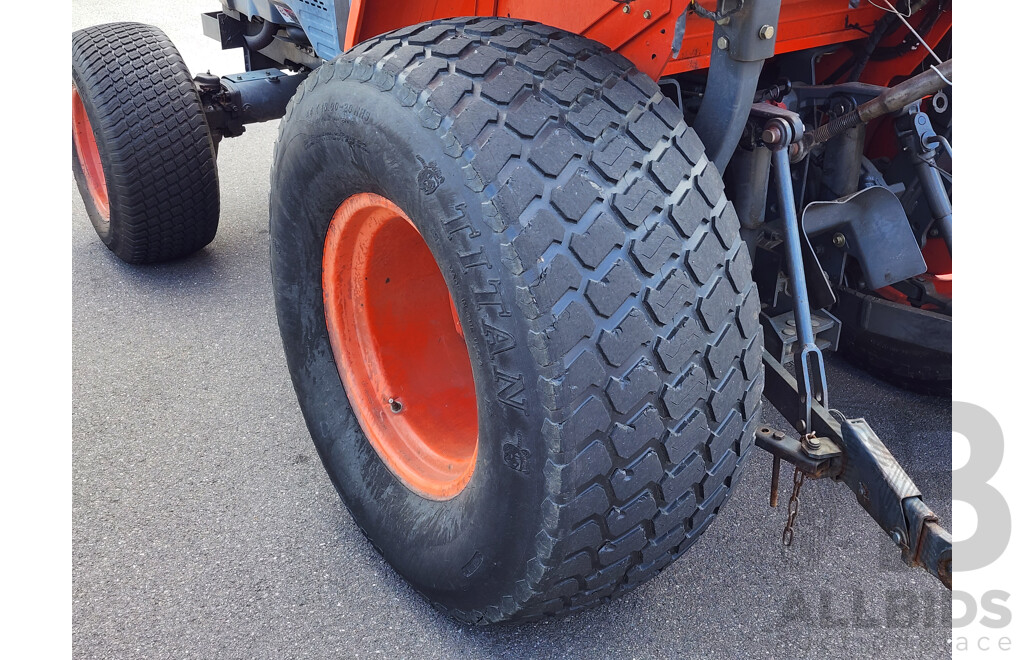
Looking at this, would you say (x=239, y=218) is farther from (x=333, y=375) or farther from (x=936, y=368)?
(x=936, y=368)

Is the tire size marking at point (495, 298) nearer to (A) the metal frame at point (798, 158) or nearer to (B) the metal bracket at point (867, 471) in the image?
(A) the metal frame at point (798, 158)

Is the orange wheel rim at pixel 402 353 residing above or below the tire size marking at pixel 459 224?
below

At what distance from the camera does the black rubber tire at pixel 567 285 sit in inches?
52.6

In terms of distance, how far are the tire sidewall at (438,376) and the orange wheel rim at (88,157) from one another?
202 cm

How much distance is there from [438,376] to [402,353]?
11 centimetres

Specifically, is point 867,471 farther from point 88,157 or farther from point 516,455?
point 88,157

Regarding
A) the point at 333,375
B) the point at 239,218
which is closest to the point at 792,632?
the point at 333,375

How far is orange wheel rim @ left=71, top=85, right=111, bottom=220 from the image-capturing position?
362cm

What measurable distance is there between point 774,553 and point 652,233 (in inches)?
42.4

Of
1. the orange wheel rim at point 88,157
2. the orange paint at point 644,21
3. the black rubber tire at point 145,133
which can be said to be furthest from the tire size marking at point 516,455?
the orange wheel rim at point 88,157

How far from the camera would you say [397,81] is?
1498mm

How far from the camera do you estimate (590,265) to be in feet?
4.37

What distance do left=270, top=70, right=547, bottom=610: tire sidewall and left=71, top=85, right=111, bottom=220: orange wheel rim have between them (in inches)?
79.7

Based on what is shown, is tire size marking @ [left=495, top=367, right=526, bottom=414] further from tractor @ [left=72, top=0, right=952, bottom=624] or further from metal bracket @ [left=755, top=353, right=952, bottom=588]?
metal bracket @ [left=755, top=353, right=952, bottom=588]
